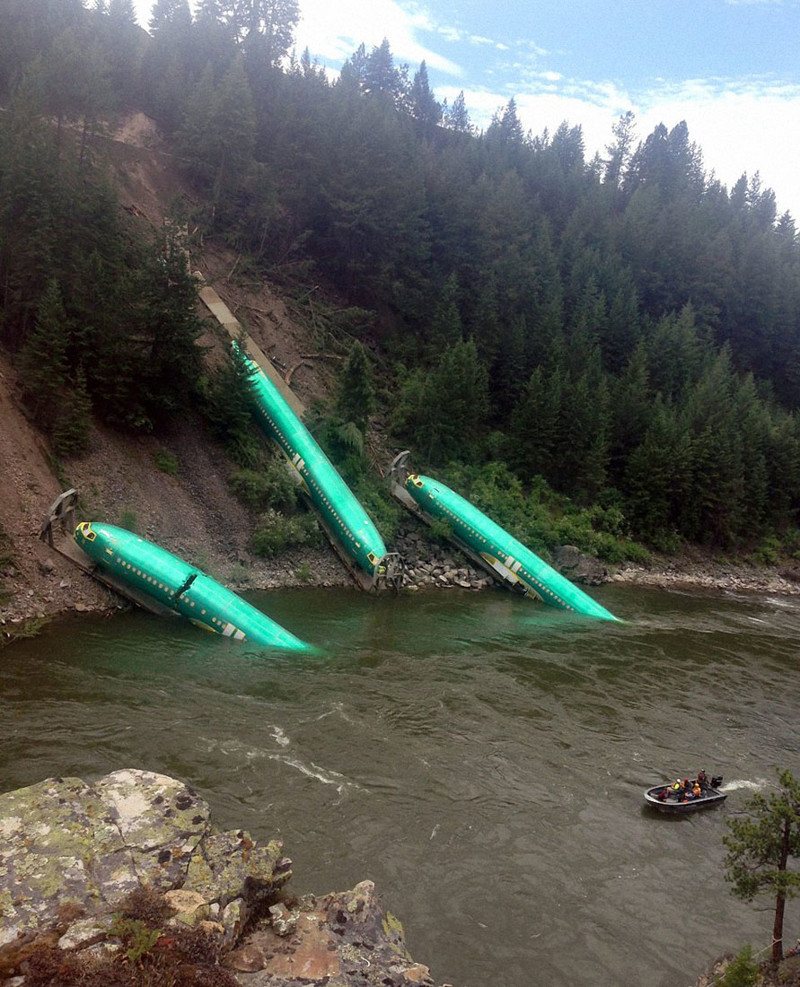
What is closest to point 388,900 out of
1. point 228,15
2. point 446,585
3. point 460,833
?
point 460,833

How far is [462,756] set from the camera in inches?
773

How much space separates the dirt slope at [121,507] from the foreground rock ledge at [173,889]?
1752 centimetres

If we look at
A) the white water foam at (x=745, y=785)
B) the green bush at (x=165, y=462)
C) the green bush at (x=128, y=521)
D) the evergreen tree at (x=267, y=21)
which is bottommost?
the white water foam at (x=745, y=785)

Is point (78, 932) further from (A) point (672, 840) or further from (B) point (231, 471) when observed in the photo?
(B) point (231, 471)

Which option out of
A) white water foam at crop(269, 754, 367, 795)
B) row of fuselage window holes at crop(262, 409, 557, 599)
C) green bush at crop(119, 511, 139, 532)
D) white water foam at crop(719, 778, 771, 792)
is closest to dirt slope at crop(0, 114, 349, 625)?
green bush at crop(119, 511, 139, 532)

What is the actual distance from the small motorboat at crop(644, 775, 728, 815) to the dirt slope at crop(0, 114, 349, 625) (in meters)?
21.2

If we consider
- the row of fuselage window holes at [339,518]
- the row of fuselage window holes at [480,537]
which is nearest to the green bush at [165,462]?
the row of fuselage window holes at [339,518]

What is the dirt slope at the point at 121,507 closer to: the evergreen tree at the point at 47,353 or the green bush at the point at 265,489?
the green bush at the point at 265,489

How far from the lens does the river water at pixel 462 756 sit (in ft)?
44.7

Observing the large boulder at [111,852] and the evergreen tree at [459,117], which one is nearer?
the large boulder at [111,852]

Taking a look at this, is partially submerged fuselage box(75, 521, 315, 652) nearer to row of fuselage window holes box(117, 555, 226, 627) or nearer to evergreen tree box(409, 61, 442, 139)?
row of fuselage window holes box(117, 555, 226, 627)

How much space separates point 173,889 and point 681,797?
14977mm

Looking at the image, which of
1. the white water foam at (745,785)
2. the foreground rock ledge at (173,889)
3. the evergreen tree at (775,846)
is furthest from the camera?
the white water foam at (745,785)

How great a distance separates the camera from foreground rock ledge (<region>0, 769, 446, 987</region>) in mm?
7773
